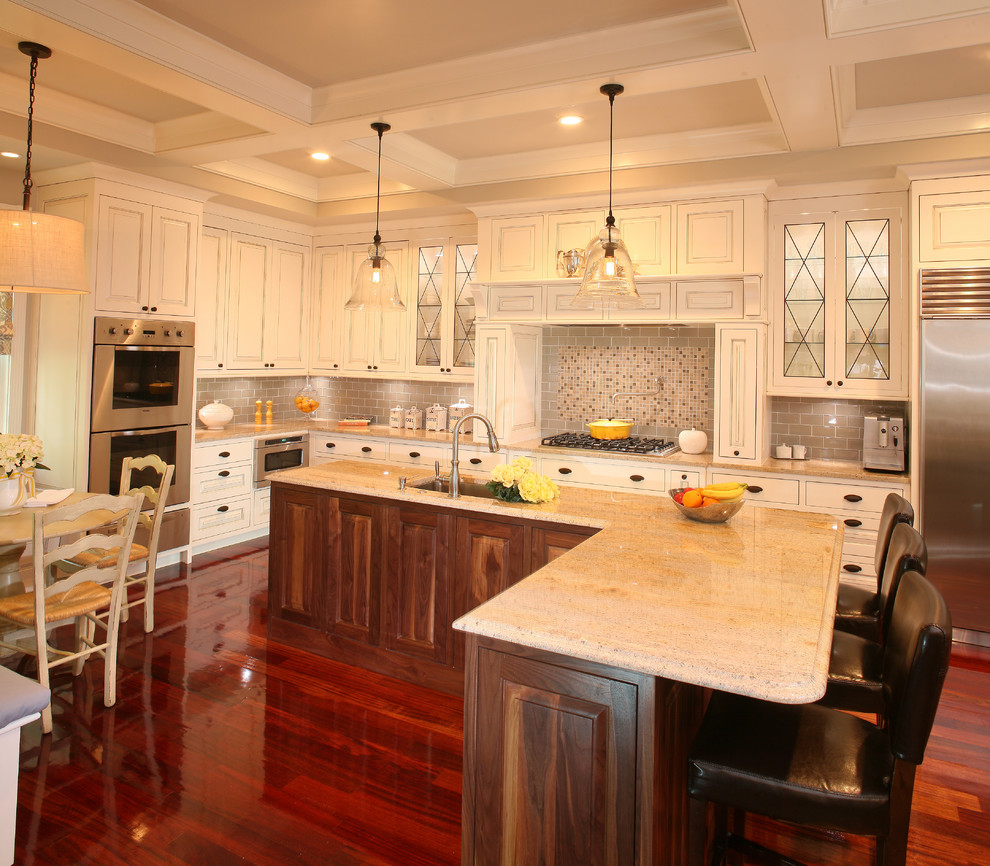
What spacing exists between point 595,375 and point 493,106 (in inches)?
104

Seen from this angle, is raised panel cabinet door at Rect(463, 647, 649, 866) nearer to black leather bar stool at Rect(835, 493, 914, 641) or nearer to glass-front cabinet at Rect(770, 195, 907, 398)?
black leather bar stool at Rect(835, 493, 914, 641)

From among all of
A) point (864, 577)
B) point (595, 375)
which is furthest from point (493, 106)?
point (864, 577)

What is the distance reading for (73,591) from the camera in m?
3.22

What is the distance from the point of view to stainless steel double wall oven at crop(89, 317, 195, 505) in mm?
4559

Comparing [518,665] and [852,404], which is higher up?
[852,404]

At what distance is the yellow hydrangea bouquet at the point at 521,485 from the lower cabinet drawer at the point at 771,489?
5.99 ft

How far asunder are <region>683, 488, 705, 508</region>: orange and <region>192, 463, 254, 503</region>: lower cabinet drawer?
3.81 metres

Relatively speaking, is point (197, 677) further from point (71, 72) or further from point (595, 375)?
point (595, 375)

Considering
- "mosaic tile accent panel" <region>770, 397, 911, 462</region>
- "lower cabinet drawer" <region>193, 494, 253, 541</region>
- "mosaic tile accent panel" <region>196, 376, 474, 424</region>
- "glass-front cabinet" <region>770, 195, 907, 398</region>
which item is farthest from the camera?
"mosaic tile accent panel" <region>196, 376, 474, 424</region>

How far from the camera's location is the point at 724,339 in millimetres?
4691

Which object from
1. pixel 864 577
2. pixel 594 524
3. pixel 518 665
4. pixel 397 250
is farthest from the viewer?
pixel 397 250

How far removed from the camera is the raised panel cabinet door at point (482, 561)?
319cm

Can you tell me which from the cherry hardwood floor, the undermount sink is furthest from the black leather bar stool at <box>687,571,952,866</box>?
the undermount sink

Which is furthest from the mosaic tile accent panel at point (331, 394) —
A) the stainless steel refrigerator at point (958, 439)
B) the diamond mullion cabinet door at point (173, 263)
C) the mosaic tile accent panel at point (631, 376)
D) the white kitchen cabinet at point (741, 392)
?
the stainless steel refrigerator at point (958, 439)
